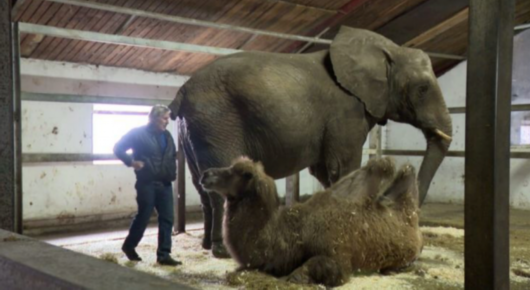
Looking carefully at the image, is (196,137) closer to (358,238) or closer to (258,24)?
(358,238)

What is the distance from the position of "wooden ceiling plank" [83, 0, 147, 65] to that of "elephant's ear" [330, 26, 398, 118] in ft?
7.38

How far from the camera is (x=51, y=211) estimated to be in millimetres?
7211

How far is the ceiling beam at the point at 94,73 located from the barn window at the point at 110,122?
1.35 feet

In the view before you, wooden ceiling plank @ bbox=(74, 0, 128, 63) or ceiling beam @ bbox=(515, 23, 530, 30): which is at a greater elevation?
ceiling beam @ bbox=(515, 23, 530, 30)

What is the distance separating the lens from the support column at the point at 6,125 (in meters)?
3.90

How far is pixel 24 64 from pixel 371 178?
468 centimetres

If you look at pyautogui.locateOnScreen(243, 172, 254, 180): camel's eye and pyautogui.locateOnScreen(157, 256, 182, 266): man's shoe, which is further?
pyautogui.locateOnScreen(157, 256, 182, 266): man's shoe

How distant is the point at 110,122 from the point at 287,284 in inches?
202

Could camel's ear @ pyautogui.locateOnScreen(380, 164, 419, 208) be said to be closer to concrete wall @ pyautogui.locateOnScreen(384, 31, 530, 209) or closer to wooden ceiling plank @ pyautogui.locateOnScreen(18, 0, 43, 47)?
wooden ceiling plank @ pyautogui.locateOnScreen(18, 0, 43, 47)

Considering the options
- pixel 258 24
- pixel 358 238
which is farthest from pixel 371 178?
pixel 258 24

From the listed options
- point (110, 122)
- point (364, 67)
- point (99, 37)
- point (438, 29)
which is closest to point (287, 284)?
point (364, 67)

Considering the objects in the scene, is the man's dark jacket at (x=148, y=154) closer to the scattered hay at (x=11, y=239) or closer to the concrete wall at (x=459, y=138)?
the scattered hay at (x=11, y=239)

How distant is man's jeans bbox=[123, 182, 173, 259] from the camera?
14.9 feet

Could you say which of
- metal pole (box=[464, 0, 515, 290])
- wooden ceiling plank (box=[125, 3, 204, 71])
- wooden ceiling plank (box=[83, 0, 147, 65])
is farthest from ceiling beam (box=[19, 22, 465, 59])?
metal pole (box=[464, 0, 515, 290])
